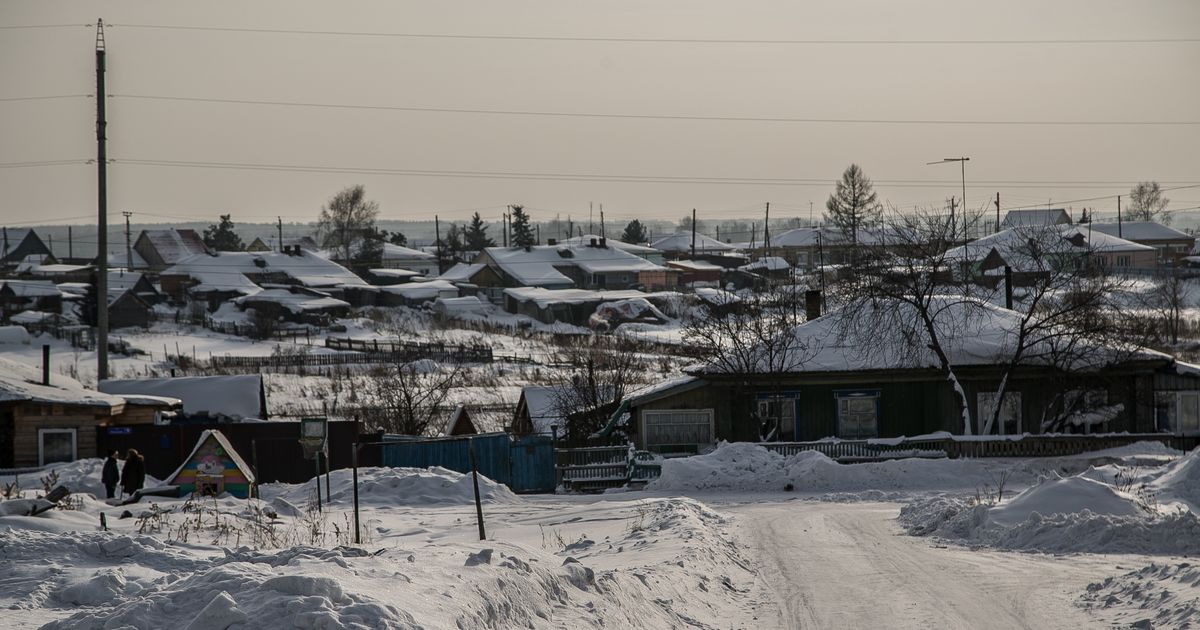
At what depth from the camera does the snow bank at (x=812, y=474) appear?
28766 millimetres

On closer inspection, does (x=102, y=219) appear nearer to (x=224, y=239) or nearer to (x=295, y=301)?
(x=295, y=301)

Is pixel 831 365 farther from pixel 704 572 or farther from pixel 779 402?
pixel 704 572

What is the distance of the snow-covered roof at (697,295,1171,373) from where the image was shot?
112 ft

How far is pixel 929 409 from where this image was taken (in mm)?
34906

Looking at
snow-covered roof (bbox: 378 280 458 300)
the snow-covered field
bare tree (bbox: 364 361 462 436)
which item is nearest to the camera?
the snow-covered field

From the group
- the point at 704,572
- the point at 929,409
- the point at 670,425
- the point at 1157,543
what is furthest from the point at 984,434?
the point at 704,572

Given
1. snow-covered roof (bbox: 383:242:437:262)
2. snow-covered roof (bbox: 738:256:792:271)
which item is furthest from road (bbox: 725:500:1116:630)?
snow-covered roof (bbox: 383:242:437:262)

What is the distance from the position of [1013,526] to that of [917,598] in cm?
479

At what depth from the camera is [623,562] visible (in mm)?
14492

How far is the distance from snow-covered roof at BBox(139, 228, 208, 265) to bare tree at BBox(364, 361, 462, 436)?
7530 centimetres

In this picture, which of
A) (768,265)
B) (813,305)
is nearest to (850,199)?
(768,265)

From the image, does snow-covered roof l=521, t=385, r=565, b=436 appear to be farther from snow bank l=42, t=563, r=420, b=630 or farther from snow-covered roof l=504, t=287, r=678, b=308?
snow-covered roof l=504, t=287, r=678, b=308

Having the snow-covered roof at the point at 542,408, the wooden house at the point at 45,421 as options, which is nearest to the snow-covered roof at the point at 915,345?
the snow-covered roof at the point at 542,408

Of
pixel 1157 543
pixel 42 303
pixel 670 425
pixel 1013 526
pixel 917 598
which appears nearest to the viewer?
pixel 917 598
